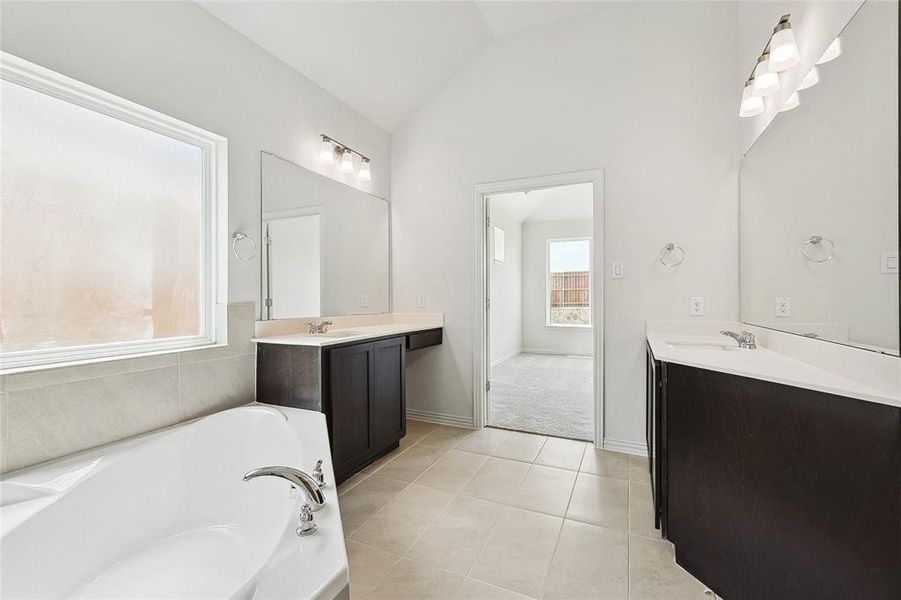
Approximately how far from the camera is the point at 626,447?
2.72 m

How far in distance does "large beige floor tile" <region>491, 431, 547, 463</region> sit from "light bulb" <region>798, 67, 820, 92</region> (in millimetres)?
2391

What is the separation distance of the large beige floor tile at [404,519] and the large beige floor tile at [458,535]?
0.15 ft

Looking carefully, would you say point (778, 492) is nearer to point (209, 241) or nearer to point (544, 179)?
point (544, 179)

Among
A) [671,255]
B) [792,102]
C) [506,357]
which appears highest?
[792,102]

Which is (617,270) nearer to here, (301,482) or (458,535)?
(458,535)

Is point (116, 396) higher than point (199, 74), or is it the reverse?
point (199, 74)

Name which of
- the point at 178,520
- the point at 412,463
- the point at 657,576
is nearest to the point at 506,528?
the point at 657,576

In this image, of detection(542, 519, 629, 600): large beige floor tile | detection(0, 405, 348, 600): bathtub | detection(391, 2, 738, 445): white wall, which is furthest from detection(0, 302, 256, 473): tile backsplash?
detection(542, 519, 629, 600): large beige floor tile

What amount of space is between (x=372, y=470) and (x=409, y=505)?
504 mm

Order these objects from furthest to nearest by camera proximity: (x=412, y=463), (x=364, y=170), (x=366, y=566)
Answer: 1. (x=364, y=170)
2. (x=412, y=463)
3. (x=366, y=566)

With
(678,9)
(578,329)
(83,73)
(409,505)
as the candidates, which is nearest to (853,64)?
(678,9)

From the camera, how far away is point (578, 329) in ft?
22.4

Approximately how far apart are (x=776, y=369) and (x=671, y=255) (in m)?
1.43

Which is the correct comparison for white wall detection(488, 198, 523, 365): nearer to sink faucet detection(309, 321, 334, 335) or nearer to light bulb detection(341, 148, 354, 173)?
light bulb detection(341, 148, 354, 173)
